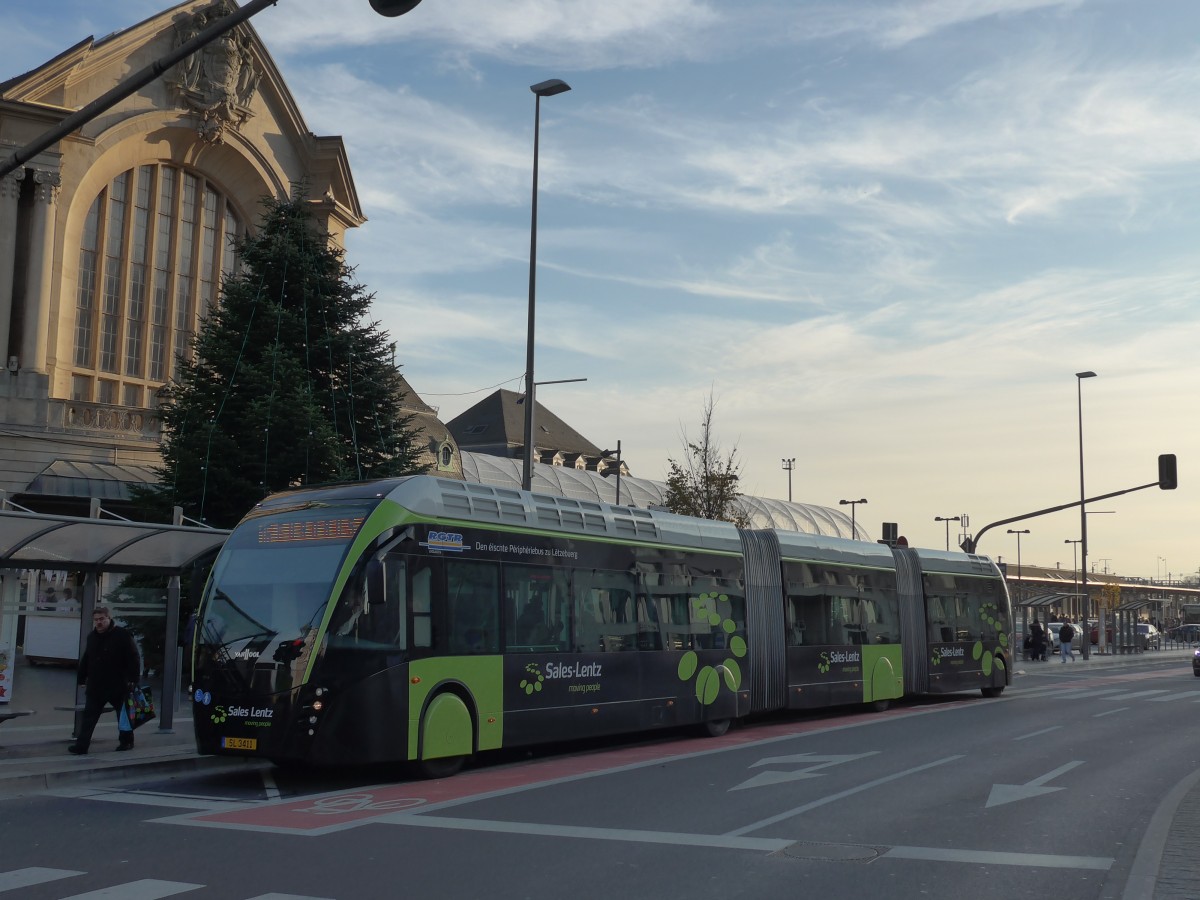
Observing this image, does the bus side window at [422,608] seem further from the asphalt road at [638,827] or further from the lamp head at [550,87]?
the lamp head at [550,87]

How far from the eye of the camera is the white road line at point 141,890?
769 cm

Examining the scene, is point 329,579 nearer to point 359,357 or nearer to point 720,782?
point 720,782

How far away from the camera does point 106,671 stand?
49.6 feet

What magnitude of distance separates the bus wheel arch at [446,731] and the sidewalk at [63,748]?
112 inches

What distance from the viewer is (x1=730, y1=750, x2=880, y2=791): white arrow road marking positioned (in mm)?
13250

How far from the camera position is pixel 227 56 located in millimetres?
43312

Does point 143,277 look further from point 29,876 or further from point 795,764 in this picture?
point 29,876

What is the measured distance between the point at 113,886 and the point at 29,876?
2.41ft

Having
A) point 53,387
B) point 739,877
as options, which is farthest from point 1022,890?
point 53,387

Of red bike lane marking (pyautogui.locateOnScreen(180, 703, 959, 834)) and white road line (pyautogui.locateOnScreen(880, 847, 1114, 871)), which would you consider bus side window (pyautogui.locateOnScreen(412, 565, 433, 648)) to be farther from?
white road line (pyautogui.locateOnScreen(880, 847, 1114, 871))

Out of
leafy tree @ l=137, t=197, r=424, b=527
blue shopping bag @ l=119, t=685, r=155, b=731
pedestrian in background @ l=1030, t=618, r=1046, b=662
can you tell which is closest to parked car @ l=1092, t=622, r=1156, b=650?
pedestrian in background @ l=1030, t=618, r=1046, b=662

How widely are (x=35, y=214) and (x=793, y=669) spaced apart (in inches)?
1118

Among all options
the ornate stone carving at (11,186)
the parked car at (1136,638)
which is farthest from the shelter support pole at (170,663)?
the parked car at (1136,638)

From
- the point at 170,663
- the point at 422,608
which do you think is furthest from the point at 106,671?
the point at 422,608
